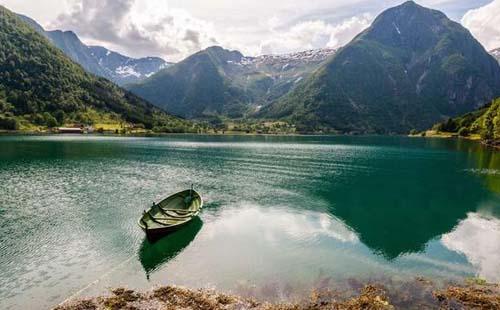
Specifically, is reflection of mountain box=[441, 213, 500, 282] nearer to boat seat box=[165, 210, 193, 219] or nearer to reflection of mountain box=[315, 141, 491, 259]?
reflection of mountain box=[315, 141, 491, 259]

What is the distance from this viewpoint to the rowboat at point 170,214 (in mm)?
40656

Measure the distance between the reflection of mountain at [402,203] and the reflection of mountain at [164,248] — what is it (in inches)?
883

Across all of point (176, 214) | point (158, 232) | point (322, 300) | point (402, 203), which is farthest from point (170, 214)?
point (402, 203)

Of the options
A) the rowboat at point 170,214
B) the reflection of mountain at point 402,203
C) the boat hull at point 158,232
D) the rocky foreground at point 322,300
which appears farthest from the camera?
the reflection of mountain at point 402,203

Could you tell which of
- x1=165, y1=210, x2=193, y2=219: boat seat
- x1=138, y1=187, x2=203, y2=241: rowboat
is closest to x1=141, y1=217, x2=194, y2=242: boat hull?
x1=138, y1=187, x2=203, y2=241: rowboat

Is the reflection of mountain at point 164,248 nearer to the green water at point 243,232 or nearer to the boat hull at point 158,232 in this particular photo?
the green water at point 243,232

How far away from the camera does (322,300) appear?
2812cm

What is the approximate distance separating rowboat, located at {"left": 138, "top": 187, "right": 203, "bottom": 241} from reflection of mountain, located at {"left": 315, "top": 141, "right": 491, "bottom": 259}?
23.1 m

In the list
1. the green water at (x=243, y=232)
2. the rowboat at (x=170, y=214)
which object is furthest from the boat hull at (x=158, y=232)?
the green water at (x=243, y=232)

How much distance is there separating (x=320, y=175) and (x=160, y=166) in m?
47.4

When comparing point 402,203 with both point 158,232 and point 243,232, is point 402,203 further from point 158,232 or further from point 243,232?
point 158,232

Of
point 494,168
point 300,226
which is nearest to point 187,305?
point 300,226

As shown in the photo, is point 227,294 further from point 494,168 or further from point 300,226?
point 494,168

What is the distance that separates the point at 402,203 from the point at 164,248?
155 ft
